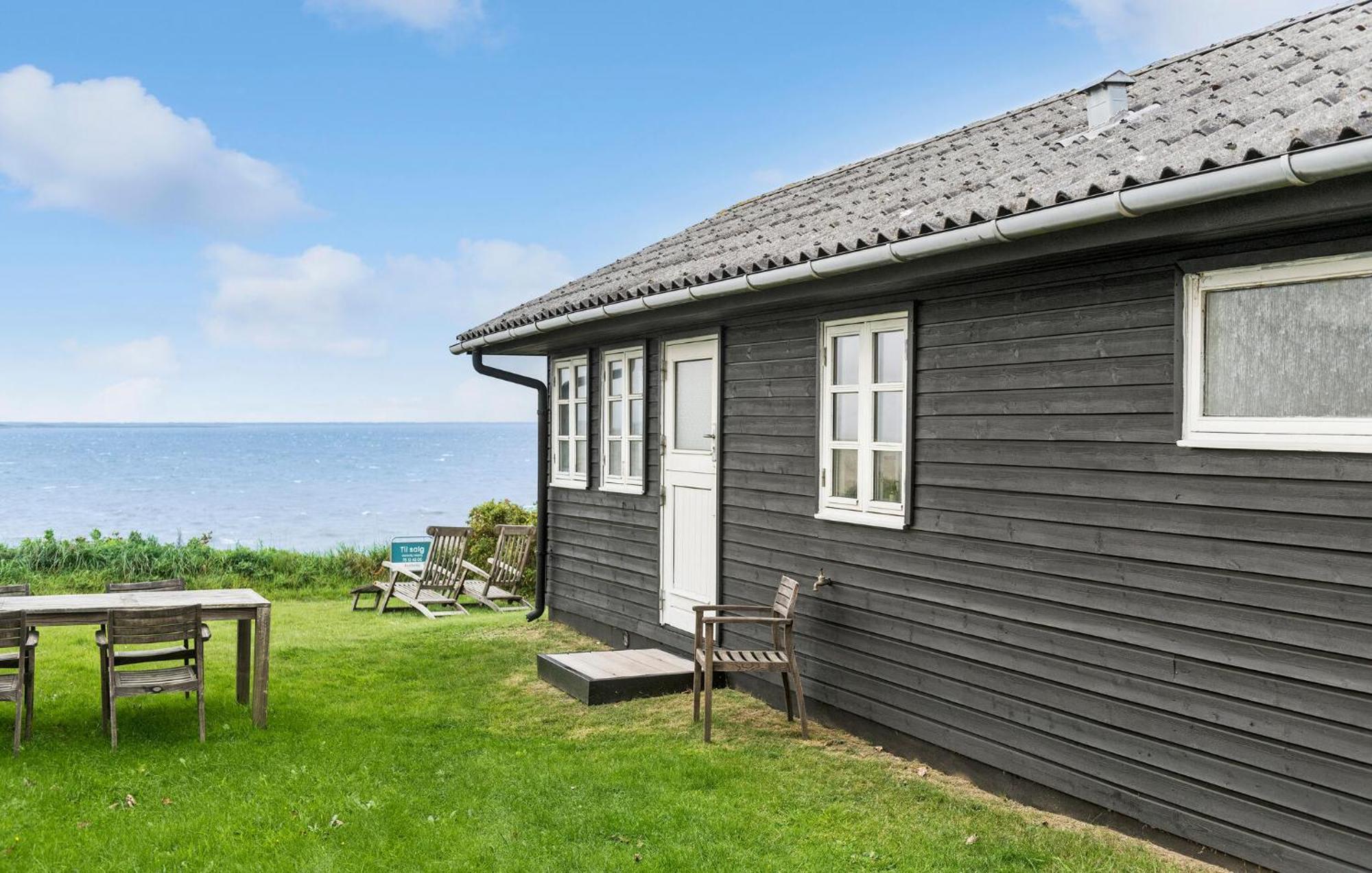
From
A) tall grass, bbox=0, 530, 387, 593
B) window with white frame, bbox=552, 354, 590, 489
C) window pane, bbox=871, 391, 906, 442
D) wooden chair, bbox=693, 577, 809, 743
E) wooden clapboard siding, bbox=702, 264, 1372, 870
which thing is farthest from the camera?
tall grass, bbox=0, 530, 387, 593

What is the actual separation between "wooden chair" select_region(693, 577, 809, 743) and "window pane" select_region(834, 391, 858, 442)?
950mm

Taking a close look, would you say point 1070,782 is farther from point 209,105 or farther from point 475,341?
point 209,105

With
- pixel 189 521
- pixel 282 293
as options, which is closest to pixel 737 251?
pixel 189 521

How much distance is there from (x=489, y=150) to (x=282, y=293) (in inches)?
883

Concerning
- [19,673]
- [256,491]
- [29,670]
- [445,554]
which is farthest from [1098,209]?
[256,491]

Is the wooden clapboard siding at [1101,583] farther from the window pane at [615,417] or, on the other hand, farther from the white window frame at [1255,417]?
the window pane at [615,417]

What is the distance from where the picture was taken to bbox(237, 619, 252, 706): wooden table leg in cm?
732

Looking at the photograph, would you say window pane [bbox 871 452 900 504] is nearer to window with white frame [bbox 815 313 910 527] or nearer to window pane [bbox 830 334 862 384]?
window with white frame [bbox 815 313 910 527]

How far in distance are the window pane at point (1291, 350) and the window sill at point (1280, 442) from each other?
9 cm

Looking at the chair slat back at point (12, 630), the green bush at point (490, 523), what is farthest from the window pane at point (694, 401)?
the green bush at point (490, 523)

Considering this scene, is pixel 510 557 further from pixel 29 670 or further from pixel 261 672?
pixel 29 670

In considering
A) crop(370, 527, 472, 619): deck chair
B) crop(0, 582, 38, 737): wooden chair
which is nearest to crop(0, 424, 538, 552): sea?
crop(370, 527, 472, 619): deck chair

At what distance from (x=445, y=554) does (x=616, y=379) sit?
481 centimetres

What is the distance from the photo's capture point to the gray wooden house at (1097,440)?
3.79 meters
